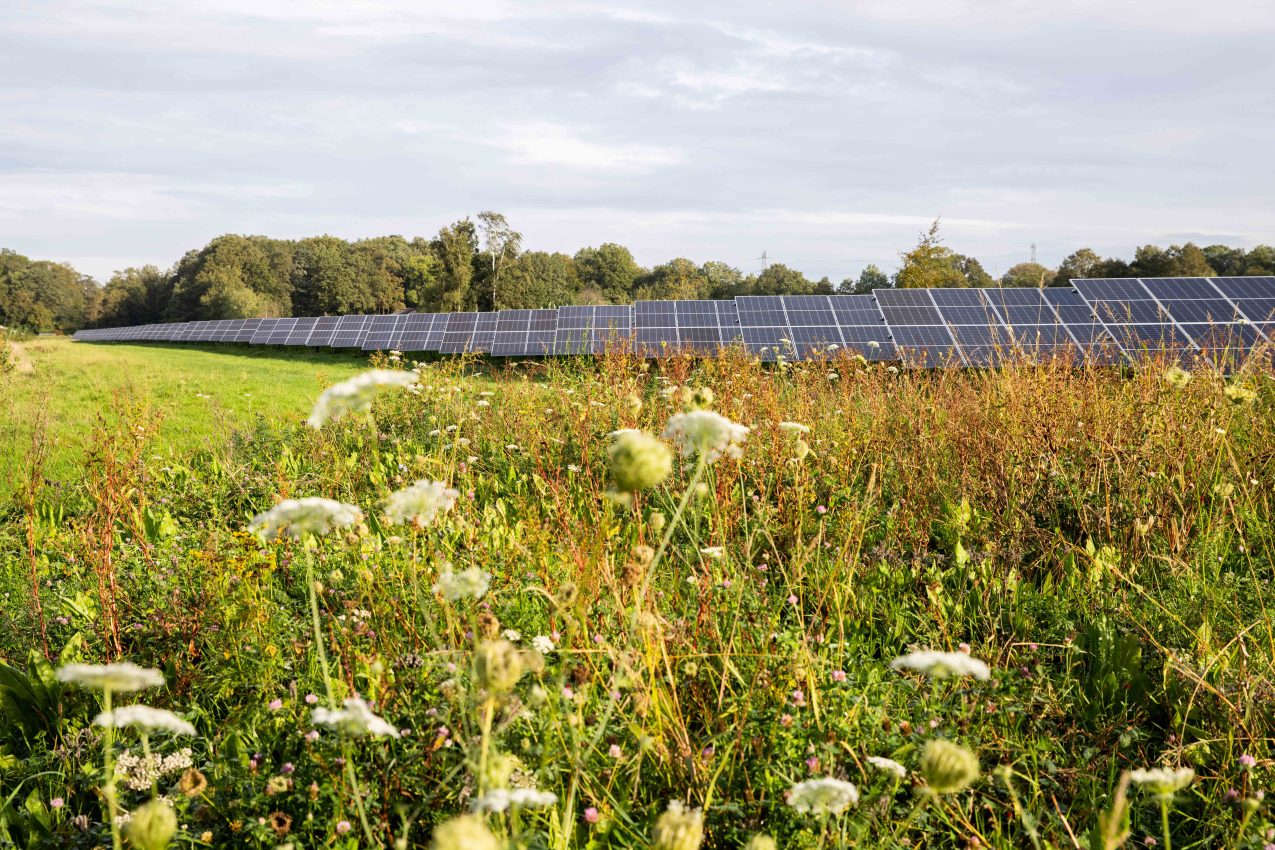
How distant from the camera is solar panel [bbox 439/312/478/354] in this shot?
19125 mm

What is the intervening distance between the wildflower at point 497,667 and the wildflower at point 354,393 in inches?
18.0

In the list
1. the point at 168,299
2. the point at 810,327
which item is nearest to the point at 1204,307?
the point at 810,327

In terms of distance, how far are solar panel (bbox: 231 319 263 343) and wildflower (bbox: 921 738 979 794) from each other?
1131 inches

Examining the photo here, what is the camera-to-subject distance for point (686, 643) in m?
2.47

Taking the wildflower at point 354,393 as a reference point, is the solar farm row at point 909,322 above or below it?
above

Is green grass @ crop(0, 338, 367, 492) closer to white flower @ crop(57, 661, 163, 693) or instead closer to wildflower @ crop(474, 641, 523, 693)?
white flower @ crop(57, 661, 163, 693)

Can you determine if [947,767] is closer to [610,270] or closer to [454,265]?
[454,265]

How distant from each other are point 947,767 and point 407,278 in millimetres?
67511

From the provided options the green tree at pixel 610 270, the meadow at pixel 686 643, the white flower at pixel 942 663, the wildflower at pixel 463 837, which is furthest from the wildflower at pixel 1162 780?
the green tree at pixel 610 270

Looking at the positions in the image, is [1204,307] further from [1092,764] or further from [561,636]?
[561,636]

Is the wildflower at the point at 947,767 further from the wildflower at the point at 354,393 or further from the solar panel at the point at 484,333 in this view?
the solar panel at the point at 484,333

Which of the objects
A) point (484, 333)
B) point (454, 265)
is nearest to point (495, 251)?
point (454, 265)

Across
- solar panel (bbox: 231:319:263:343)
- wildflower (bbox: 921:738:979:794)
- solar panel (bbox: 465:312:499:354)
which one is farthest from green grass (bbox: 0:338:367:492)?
solar panel (bbox: 231:319:263:343)

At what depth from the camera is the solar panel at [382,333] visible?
21.1 m
